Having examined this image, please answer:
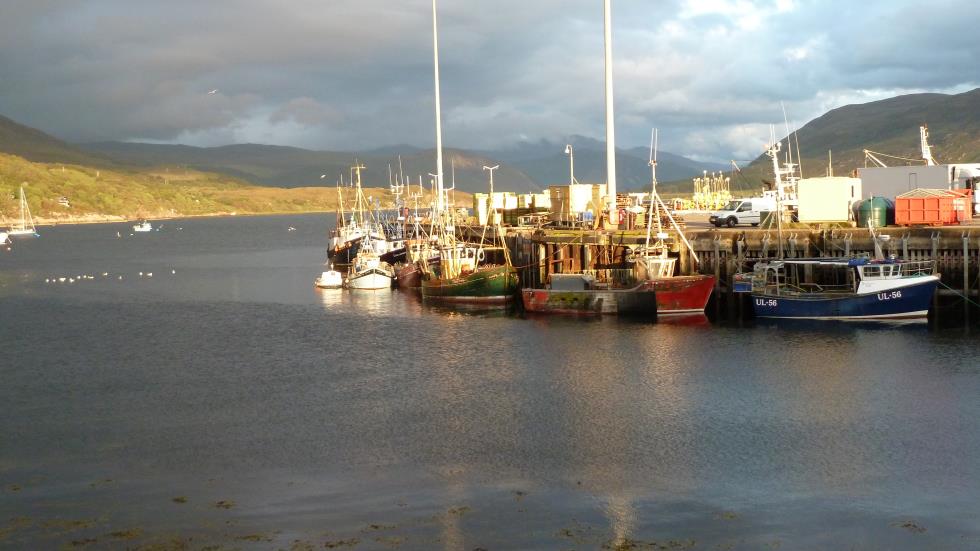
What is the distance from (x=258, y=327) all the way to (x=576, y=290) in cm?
1938

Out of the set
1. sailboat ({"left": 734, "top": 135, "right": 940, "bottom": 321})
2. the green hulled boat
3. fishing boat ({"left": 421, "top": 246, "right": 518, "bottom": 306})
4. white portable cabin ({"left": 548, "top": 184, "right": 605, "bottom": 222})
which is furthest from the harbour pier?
white portable cabin ({"left": 548, "top": 184, "right": 605, "bottom": 222})

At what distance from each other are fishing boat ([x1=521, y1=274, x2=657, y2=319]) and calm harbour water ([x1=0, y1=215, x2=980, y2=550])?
8.59 ft

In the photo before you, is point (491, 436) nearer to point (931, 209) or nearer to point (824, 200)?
point (931, 209)

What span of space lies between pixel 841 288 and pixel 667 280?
9.49 meters

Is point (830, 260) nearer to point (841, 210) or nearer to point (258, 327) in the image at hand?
point (841, 210)

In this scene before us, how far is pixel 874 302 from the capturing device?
50469 millimetres

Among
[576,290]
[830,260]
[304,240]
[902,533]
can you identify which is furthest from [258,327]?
[304,240]

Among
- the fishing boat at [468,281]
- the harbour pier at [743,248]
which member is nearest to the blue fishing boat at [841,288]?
the harbour pier at [743,248]

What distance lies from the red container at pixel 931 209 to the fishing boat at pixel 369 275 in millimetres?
39794

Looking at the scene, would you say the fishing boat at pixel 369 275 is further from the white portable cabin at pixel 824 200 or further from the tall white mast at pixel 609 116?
the white portable cabin at pixel 824 200

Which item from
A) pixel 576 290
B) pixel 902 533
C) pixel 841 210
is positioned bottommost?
pixel 902 533

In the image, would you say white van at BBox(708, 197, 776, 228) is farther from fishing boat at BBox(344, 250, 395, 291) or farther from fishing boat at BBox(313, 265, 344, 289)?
fishing boat at BBox(313, 265, 344, 289)

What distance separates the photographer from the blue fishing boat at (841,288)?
50.2 metres

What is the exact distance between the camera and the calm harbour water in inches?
883
